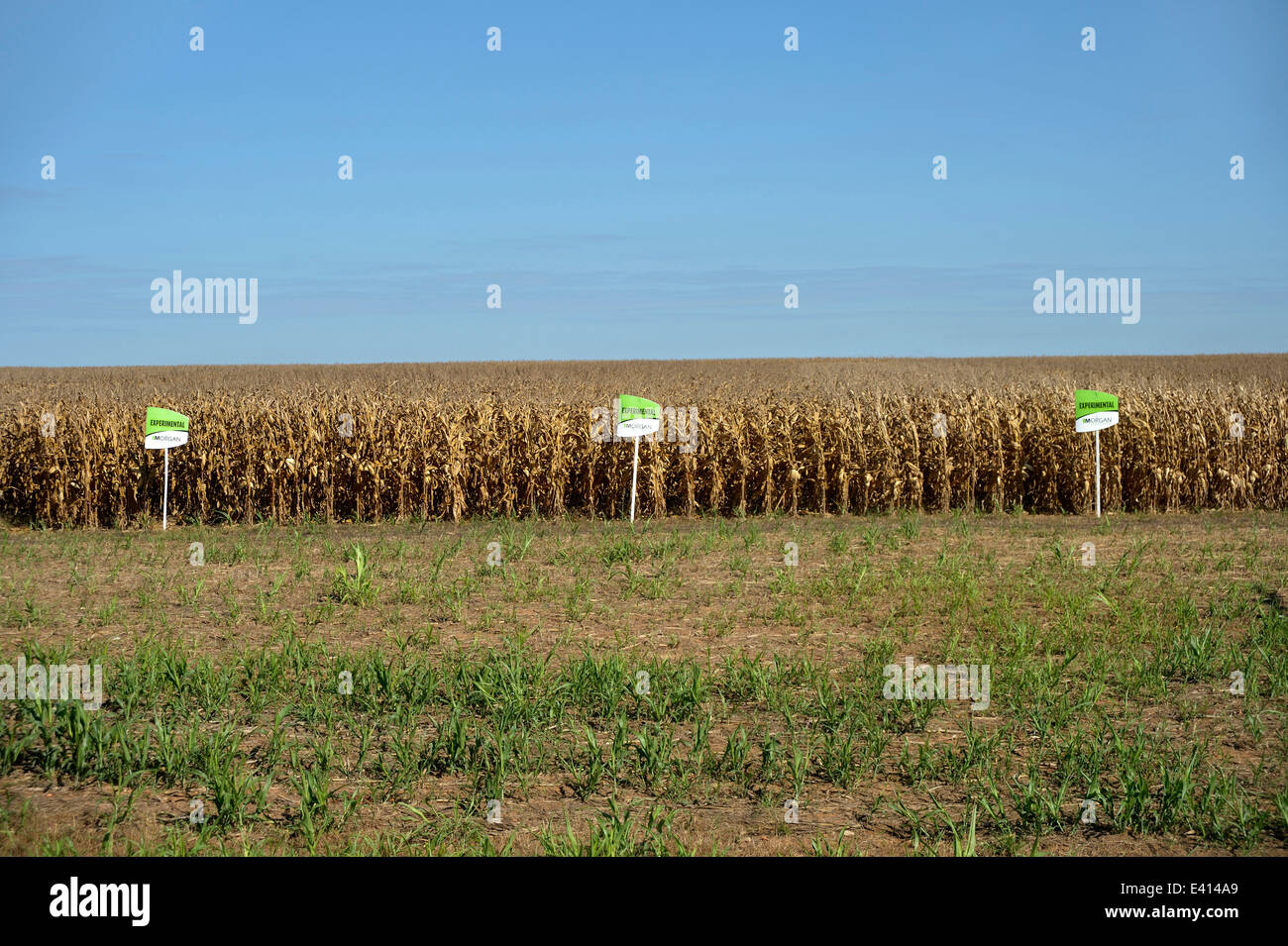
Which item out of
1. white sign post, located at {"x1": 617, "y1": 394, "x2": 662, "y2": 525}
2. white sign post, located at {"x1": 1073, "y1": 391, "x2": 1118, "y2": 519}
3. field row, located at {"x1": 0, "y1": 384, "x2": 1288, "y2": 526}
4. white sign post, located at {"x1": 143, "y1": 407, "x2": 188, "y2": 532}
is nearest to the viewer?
white sign post, located at {"x1": 617, "y1": 394, "x2": 662, "y2": 525}

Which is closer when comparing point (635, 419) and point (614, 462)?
point (635, 419)

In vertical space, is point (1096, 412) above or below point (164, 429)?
above

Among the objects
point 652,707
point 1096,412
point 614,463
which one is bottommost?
point 652,707

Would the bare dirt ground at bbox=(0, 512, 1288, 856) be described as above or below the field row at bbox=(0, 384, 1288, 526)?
below

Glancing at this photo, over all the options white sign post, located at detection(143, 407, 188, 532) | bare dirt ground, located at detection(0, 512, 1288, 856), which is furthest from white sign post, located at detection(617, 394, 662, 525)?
white sign post, located at detection(143, 407, 188, 532)

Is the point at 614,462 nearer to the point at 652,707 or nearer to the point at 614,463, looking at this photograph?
the point at 614,463

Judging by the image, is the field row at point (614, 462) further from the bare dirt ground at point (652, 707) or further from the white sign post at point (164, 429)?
the bare dirt ground at point (652, 707)

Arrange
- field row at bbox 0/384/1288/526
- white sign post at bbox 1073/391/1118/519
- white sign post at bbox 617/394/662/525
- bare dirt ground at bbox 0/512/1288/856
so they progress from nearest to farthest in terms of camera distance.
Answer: bare dirt ground at bbox 0/512/1288/856, white sign post at bbox 617/394/662/525, white sign post at bbox 1073/391/1118/519, field row at bbox 0/384/1288/526

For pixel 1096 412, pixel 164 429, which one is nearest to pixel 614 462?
pixel 164 429

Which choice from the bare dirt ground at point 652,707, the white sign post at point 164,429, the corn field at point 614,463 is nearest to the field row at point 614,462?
the corn field at point 614,463

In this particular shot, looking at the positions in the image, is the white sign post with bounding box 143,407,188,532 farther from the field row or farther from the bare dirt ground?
the bare dirt ground

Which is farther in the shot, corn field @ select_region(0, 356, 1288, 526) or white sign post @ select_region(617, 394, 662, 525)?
corn field @ select_region(0, 356, 1288, 526)

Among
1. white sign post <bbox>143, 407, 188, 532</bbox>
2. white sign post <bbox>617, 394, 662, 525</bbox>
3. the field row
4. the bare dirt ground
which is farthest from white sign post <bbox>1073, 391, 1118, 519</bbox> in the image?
white sign post <bbox>143, 407, 188, 532</bbox>
